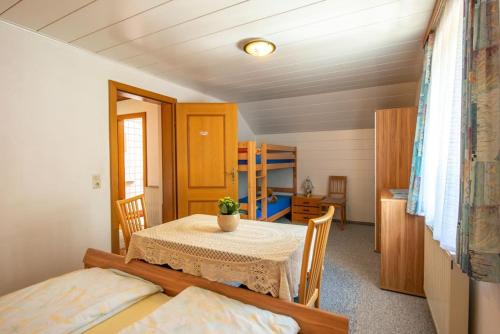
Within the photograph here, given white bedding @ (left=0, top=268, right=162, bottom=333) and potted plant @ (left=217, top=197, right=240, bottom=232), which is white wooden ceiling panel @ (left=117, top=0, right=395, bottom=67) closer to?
potted plant @ (left=217, top=197, right=240, bottom=232)

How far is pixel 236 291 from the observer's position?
1.28m

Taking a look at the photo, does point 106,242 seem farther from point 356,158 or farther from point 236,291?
point 356,158

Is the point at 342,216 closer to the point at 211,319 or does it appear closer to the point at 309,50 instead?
the point at 309,50

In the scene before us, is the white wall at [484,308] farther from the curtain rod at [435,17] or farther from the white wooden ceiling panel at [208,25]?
the white wooden ceiling panel at [208,25]

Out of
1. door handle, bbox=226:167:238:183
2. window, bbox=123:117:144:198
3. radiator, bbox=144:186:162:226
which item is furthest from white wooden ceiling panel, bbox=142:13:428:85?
window, bbox=123:117:144:198

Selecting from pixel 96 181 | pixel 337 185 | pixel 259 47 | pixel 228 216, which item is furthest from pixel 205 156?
pixel 337 185

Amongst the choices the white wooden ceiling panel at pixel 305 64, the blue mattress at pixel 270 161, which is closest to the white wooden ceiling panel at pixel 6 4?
the white wooden ceiling panel at pixel 305 64

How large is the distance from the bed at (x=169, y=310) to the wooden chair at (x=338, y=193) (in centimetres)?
335

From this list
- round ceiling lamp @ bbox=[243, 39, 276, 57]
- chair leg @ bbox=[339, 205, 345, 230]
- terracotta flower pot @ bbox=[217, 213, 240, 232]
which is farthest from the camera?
chair leg @ bbox=[339, 205, 345, 230]

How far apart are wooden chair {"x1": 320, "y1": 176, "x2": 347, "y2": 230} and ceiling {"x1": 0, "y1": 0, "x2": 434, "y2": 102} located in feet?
7.14

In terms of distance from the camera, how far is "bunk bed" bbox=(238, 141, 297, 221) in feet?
11.2

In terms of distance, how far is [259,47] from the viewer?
2.12 meters

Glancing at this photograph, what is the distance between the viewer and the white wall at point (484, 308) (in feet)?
3.15

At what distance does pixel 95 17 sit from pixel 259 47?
123 cm
